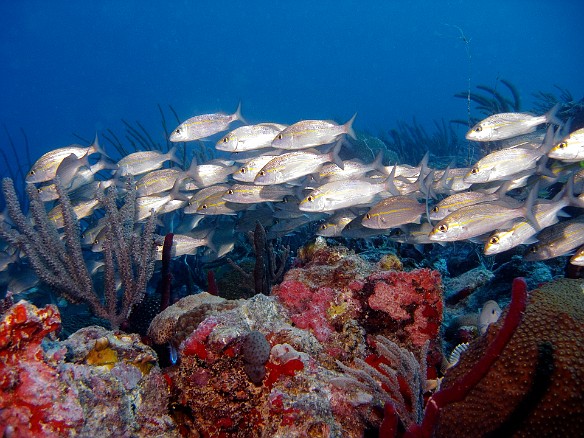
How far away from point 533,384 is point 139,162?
632cm

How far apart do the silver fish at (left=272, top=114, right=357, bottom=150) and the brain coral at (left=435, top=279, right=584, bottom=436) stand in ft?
11.2

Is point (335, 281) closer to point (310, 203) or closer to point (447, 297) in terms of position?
point (310, 203)

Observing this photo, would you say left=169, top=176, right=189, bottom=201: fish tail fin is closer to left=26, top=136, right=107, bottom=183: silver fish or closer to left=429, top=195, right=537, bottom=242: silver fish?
left=26, top=136, right=107, bottom=183: silver fish

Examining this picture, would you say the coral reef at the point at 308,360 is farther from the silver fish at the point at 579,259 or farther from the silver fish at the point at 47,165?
the silver fish at the point at 47,165

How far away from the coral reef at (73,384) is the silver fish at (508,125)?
5.07 meters

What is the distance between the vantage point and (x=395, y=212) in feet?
14.1

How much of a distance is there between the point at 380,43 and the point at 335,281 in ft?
668

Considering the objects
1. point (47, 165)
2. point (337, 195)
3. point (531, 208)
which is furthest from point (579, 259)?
point (47, 165)

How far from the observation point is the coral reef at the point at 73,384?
5.36 feet

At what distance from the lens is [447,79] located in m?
151

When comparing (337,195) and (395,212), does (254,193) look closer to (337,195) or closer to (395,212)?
(337,195)

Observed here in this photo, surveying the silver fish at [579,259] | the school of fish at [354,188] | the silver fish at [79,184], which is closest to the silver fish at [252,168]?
the school of fish at [354,188]

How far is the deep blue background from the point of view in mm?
123812

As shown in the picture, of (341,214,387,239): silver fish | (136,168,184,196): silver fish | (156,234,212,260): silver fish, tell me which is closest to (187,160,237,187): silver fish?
(136,168,184,196): silver fish
